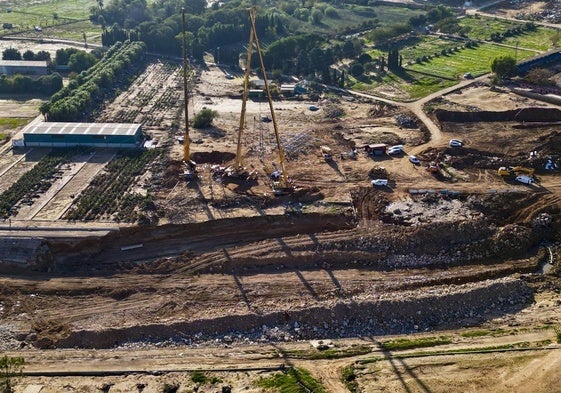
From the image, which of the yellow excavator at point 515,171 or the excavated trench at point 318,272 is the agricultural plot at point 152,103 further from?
the yellow excavator at point 515,171

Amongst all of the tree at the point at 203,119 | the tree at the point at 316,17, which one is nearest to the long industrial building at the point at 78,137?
the tree at the point at 203,119

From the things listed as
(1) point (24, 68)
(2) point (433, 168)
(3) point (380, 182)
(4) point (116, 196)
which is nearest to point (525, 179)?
(2) point (433, 168)

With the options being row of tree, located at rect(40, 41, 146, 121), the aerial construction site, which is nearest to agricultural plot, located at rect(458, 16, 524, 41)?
the aerial construction site

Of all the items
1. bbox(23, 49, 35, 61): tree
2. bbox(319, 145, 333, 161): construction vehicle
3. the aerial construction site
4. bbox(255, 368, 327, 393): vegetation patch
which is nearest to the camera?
bbox(255, 368, 327, 393): vegetation patch

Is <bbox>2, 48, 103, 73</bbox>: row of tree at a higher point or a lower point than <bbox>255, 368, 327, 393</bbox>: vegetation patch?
higher

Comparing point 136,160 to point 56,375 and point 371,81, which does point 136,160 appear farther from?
point 371,81

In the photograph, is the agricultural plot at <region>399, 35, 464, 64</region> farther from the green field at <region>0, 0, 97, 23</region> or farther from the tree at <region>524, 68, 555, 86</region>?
the green field at <region>0, 0, 97, 23</region>
